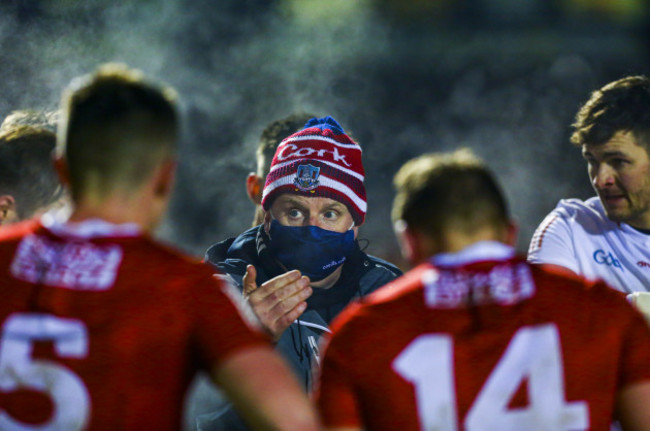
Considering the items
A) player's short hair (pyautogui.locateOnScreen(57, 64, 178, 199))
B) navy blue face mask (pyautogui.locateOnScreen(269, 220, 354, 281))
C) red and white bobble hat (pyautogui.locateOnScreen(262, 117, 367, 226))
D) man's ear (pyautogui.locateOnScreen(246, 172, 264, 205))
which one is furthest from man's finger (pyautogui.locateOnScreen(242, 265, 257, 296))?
player's short hair (pyautogui.locateOnScreen(57, 64, 178, 199))

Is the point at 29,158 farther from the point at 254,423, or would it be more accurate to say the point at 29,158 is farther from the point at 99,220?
the point at 254,423

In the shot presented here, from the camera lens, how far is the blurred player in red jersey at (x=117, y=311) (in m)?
→ 1.58

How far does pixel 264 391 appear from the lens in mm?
1574

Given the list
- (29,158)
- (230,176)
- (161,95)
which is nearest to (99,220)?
(161,95)

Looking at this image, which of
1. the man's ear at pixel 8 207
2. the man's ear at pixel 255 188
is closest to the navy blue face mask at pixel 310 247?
the man's ear at pixel 255 188

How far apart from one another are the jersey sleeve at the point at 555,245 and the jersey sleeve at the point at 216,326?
2.11 m

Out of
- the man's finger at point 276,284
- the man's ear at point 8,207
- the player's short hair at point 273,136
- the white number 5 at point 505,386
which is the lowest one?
the white number 5 at point 505,386

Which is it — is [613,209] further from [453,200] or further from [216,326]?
[216,326]

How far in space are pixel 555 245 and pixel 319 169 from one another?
1.10 m

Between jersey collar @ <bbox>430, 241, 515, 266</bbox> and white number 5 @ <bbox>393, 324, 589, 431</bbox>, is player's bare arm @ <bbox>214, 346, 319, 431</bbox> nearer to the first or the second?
white number 5 @ <bbox>393, 324, 589, 431</bbox>

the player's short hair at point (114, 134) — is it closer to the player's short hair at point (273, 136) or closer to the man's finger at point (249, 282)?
the man's finger at point (249, 282)

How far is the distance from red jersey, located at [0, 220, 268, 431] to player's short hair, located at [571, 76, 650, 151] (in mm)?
2411

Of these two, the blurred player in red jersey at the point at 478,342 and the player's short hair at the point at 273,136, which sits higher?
the player's short hair at the point at 273,136

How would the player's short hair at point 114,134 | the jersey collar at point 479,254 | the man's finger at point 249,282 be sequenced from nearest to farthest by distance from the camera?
the player's short hair at point 114,134
the jersey collar at point 479,254
the man's finger at point 249,282
